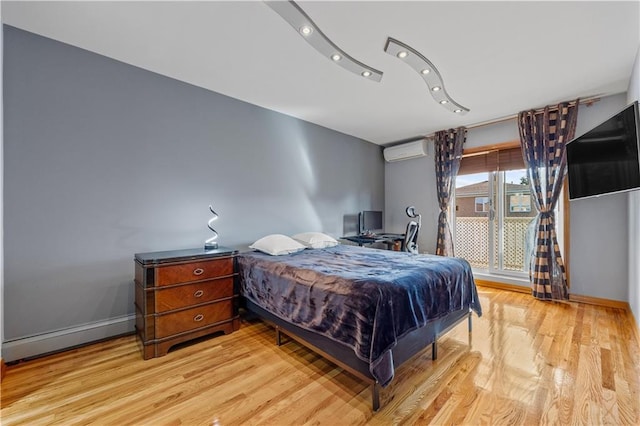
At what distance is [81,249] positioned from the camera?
2.25 metres

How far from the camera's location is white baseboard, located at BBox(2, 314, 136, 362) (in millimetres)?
1975

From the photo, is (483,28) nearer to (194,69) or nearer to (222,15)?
(222,15)

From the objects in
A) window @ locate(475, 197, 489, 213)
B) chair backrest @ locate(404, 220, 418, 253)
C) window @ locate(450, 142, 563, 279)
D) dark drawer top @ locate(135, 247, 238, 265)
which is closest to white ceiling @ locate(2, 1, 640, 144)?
window @ locate(450, 142, 563, 279)

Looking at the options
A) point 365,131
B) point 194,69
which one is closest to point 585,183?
point 365,131

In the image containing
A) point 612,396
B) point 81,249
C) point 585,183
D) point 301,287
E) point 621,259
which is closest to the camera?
point 612,396

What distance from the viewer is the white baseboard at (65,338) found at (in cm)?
197

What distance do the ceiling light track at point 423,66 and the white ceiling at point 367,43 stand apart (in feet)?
0.19

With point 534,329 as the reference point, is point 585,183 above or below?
above

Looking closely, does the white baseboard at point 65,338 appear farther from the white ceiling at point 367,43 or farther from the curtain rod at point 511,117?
the curtain rod at point 511,117

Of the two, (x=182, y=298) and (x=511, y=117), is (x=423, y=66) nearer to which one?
(x=511, y=117)

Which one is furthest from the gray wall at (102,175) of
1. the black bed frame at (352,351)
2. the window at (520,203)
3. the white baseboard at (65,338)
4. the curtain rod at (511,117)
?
the window at (520,203)

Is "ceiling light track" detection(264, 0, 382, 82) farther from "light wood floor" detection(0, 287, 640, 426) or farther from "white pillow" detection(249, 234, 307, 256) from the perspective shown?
"light wood floor" detection(0, 287, 640, 426)

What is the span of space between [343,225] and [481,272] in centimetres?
238

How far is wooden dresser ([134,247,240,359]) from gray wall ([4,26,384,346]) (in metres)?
0.40
